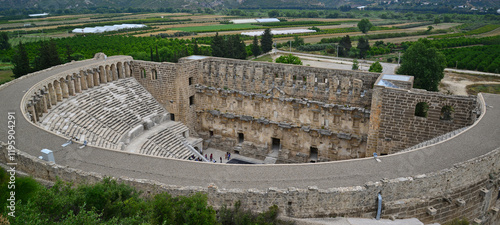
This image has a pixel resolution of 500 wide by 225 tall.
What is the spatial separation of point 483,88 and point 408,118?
96.7 feet

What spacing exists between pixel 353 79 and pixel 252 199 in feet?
52.2

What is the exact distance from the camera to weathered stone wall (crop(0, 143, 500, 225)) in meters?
13.4

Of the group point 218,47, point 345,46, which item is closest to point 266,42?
point 345,46

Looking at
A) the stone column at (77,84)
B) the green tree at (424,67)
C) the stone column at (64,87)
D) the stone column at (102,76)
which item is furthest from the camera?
the green tree at (424,67)

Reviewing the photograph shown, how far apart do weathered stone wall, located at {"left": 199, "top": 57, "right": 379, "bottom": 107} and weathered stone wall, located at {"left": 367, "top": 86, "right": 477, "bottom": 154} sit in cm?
261

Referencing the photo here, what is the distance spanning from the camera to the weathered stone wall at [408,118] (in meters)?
21.9

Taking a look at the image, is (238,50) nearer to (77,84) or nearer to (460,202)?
(77,84)

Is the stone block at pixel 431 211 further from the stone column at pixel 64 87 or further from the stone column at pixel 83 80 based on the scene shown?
the stone column at pixel 83 80

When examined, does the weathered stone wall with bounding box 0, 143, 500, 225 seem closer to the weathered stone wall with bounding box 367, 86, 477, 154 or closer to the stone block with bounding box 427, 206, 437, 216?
the stone block with bounding box 427, 206, 437, 216

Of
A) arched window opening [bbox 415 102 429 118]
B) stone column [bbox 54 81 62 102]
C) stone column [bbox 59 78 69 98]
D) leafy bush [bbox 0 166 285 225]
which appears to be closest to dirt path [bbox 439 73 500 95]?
arched window opening [bbox 415 102 429 118]

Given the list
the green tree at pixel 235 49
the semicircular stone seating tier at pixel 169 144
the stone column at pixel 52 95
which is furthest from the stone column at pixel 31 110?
the green tree at pixel 235 49

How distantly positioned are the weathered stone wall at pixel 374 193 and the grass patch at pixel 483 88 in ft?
105

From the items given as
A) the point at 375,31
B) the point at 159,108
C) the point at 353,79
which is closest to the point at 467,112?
the point at 353,79

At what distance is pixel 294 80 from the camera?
28.5 meters
